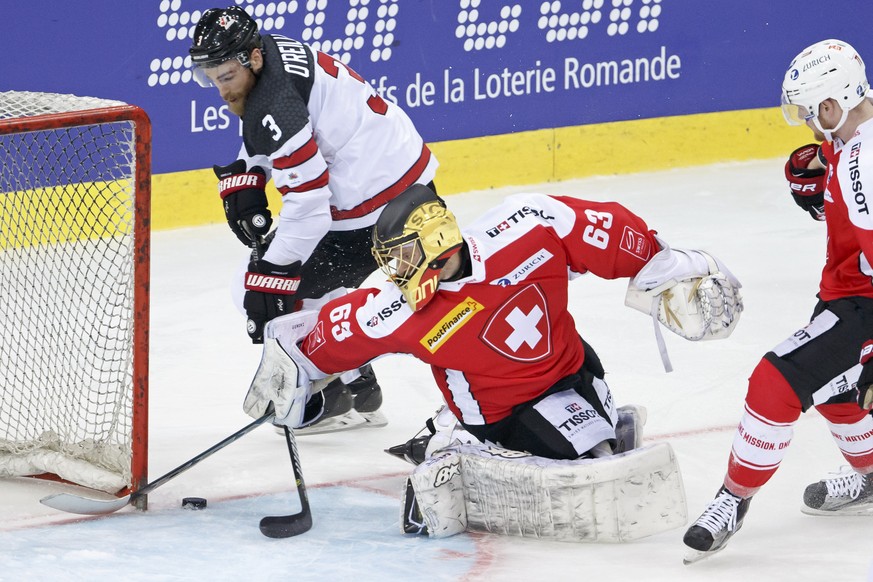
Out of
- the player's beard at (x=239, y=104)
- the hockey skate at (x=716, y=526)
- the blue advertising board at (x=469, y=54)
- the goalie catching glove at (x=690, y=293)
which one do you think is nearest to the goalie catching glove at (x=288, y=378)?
the player's beard at (x=239, y=104)

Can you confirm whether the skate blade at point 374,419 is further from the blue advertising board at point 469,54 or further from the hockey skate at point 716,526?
the blue advertising board at point 469,54

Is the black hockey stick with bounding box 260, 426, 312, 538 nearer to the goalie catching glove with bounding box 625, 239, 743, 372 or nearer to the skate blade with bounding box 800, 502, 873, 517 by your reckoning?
the goalie catching glove with bounding box 625, 239, 743, 372

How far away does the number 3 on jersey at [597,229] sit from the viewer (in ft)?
9.78

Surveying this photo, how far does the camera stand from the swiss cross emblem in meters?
2.94

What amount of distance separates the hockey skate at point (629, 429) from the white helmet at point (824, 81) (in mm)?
778

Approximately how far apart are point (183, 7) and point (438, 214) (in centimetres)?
325

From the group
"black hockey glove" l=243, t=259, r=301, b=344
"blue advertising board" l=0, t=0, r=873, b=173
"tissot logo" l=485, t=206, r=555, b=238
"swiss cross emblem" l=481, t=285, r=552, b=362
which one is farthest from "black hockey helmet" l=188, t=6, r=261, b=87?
"blue advertising board" l=0, t=0, r=873, b=173

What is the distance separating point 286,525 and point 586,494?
2.18ft

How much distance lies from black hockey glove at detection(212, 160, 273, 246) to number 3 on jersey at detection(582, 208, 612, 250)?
908 millimetres

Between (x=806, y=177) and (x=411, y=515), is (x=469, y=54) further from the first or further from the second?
(x=411, y=515)

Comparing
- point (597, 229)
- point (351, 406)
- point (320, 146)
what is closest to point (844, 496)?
point (597, 229)

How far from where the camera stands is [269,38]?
136 inches

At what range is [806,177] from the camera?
3.08 metres

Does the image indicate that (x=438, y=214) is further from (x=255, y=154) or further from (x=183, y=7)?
(x=183, y=7)
